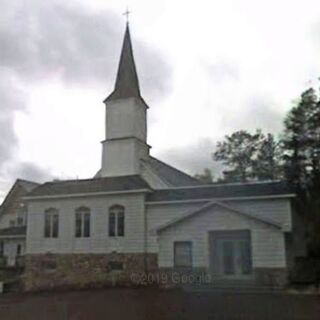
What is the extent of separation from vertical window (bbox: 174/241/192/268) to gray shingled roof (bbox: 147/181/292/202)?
2318mm

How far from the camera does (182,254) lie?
84.0 feet

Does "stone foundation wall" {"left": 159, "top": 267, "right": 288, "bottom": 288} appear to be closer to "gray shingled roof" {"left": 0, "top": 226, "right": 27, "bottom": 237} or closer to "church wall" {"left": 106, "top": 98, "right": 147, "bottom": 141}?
"church wall" {"left": 106, "top": 98, "right": 147, "bottom": 141}

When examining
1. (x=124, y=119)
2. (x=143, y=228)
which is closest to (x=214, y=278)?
(x=143, y=228)

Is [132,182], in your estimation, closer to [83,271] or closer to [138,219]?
[138,219]

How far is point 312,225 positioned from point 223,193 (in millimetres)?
4878

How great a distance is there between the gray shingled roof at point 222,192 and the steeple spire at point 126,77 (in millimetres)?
8319

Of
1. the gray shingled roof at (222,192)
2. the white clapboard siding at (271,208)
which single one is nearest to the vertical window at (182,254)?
the gray shingled roof at (222,192)

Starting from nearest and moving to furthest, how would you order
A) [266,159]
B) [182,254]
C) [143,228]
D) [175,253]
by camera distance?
[182,254]
[175,253]
[143,228]
[266,159]

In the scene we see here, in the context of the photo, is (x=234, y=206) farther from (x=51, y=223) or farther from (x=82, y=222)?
(x=51, y=223)

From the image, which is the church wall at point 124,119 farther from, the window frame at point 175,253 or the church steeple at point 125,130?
the window frame at point 175,253

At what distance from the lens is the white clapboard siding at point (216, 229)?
23.6m

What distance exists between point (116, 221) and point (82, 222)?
208cm

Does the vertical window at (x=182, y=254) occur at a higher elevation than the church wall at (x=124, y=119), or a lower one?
lower

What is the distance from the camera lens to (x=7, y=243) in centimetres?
3797
